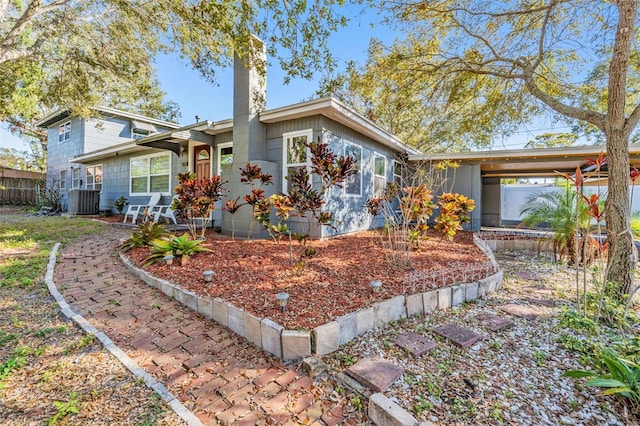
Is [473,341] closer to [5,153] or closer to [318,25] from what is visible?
[318,25]

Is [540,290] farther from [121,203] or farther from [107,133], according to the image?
[107,133]

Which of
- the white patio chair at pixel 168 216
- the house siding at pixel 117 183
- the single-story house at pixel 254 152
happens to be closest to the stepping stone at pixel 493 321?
the single-story house at pixel 254 152

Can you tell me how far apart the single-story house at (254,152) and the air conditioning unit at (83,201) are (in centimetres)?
4

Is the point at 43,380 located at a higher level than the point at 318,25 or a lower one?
lower

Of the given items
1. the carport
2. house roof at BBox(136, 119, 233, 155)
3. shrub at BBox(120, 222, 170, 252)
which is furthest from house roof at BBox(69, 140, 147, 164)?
the carport

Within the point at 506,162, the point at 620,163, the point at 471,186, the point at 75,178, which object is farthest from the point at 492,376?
the point at 75,178

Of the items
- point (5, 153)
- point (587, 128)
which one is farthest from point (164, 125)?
point (5, 153)

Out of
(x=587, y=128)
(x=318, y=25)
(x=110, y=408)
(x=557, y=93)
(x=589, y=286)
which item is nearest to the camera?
(x=110, y=408)

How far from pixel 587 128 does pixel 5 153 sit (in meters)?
42.9

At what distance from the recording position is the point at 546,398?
6.25 feet

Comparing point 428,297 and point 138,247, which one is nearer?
point 428,297

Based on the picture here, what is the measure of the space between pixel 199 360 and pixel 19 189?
21.6 meters

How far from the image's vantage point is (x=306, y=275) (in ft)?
11.8

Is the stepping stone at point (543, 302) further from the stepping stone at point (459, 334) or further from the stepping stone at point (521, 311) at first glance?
the stepping stone at point (459, 334)
